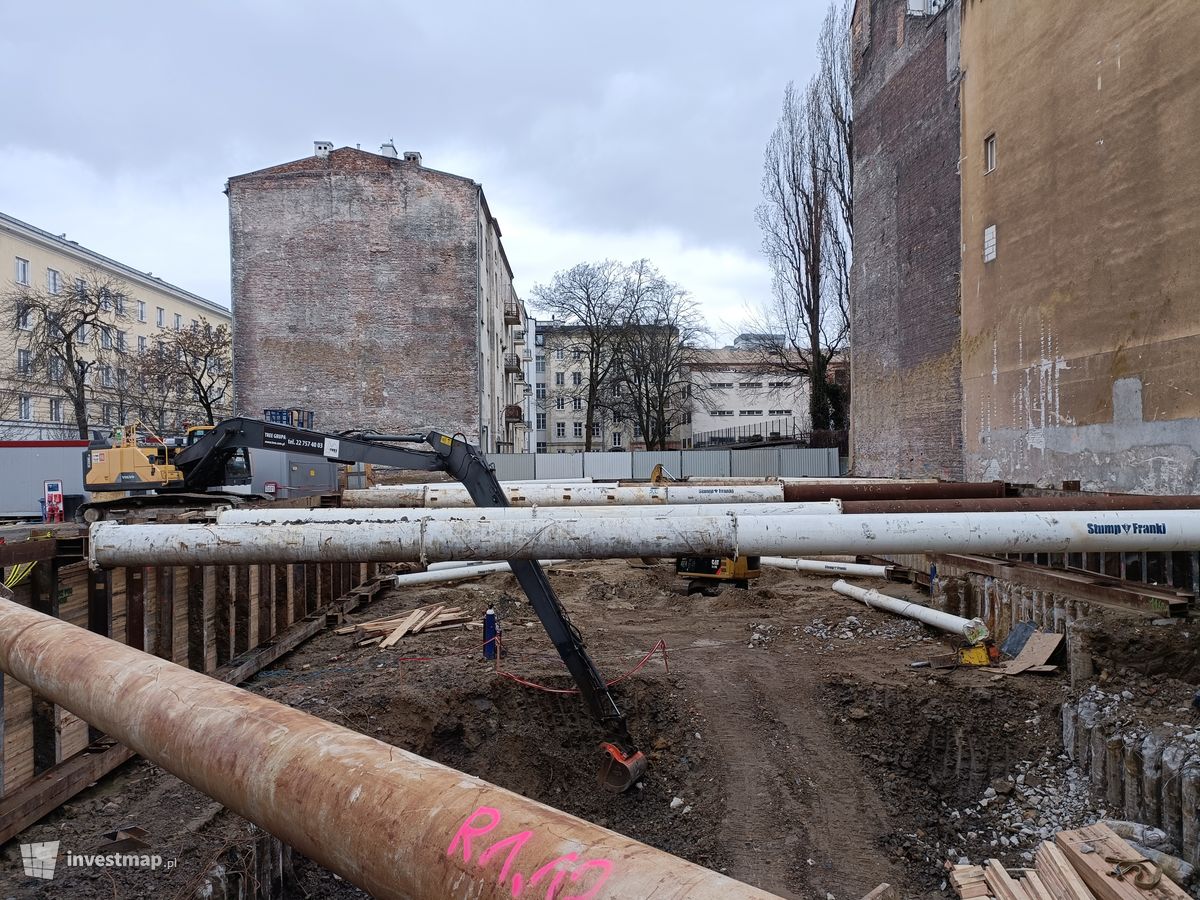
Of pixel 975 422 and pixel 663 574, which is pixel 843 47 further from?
pixel 663 574

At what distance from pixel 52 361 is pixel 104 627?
95.2ft

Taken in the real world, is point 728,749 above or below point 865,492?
below

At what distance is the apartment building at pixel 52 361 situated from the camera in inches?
1283

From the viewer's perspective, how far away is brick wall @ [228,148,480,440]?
2980 cm

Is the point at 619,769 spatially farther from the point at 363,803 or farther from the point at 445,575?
the point at 445,575

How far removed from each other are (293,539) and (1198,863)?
686cm

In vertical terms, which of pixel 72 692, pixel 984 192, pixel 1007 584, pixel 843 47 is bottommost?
pixel 1007 584

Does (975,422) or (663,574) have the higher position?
(975,422)

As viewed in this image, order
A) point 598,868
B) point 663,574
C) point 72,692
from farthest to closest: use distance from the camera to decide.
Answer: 1. point 663,574
2. point 72,692
3. point 598,868

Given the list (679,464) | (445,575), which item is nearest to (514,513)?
(445,575)

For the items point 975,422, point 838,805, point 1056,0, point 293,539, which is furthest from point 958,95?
point 293,539

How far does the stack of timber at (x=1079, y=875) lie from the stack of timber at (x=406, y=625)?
8.14m

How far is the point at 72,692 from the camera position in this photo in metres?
3.16

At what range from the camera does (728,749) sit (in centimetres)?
854
